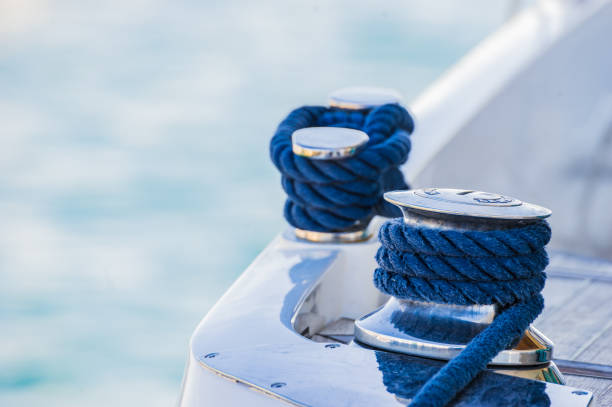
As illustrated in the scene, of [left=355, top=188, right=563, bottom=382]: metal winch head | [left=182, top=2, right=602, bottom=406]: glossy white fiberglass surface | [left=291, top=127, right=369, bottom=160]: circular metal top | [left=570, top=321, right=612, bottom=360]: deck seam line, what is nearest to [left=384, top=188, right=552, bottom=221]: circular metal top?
[left=355, top=188, right=563, bottom=382]: metal winch head

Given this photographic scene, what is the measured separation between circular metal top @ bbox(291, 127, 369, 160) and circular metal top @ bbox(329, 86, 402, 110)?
0.45ft

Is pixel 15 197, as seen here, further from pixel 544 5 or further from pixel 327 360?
pixel 327 360

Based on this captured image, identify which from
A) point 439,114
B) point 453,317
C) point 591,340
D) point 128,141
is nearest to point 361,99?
point 591,340

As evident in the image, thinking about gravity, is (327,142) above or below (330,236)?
above

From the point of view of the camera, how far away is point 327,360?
0.67 m

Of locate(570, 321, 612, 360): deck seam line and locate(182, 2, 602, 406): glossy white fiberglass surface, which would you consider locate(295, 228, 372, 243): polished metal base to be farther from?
locate(570, 321, 612, 360): deck seam line

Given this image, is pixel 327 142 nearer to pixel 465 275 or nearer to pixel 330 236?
pixel 330 236

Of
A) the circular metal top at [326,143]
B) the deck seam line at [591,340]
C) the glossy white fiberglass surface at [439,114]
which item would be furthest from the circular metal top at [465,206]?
the deck seam line at [591,340]

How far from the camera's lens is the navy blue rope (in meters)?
0.66

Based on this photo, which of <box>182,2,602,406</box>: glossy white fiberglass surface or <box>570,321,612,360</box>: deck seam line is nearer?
<box>182,2,602,406</box>: glossy white fiberglass surface

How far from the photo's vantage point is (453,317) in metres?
0.69

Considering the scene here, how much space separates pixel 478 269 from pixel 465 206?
51mm

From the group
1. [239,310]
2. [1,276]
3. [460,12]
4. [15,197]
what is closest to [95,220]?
[15,197]

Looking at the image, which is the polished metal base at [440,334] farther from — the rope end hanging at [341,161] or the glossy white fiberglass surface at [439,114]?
the rope end hanging at [341,161]
